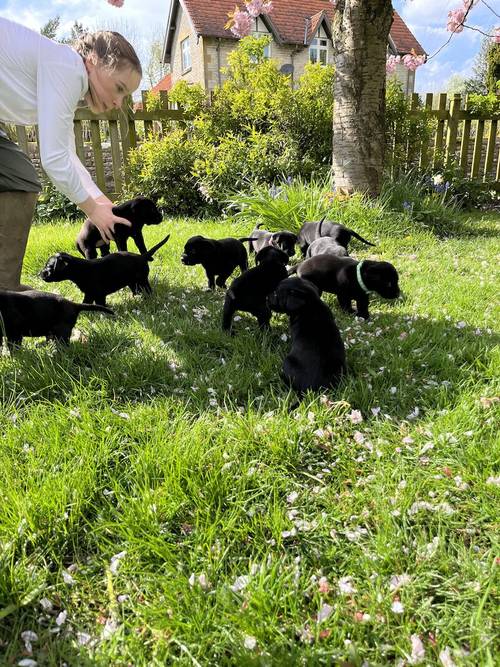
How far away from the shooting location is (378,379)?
3.04 metres

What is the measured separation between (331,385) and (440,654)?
157 cm

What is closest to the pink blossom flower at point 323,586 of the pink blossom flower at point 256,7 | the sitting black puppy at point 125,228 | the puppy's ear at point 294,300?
the puppy's ear at point 294,300

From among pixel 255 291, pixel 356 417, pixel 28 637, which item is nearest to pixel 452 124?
pixel 255 291

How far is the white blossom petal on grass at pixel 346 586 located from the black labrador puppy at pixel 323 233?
162 inches

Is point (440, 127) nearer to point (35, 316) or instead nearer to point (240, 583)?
point (35, 316)

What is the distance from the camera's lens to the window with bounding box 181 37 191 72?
32.0m

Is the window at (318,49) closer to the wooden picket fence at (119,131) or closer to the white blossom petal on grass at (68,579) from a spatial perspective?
the wooden picket fence at (119,131)

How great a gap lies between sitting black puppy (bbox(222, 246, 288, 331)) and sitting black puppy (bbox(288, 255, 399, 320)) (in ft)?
1.41

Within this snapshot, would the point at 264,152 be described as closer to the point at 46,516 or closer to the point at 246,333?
the point at 246,333

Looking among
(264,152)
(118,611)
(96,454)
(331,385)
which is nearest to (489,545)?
(331,385)

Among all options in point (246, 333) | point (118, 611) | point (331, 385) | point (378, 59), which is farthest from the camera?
point (378, 59)

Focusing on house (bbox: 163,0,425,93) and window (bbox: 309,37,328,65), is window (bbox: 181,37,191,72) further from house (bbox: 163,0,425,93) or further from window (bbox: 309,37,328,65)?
window (bbox: 309,37,328,65)

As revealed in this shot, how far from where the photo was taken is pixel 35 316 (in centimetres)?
342

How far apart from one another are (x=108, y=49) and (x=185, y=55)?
34.4m
